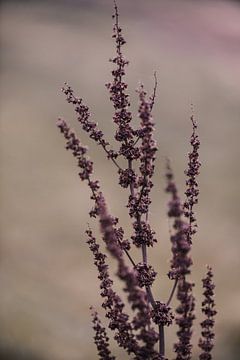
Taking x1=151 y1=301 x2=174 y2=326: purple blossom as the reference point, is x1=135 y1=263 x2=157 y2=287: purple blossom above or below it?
above

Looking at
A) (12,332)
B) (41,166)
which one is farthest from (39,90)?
(12,332)

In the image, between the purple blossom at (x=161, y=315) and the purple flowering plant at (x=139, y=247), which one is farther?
the purple blossom at (x=161, y=315)

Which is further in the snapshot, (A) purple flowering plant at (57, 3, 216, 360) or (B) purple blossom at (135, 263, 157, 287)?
(B) purple blossom at (135, 263, 157, 287)

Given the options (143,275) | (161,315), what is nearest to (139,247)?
(143,275)

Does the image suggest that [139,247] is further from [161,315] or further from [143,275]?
[161,315]

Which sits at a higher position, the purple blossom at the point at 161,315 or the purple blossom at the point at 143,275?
the purple blossom at the point at 143,275

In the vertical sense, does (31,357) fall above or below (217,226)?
below

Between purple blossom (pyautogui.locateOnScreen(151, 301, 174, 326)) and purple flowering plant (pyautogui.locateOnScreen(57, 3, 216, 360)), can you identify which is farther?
purple blossom (pyautogui.locateOnScreen(151, 301, 174, 326))

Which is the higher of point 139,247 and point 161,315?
point 139,247

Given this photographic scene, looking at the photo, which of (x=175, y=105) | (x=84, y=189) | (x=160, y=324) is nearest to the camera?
(x=160, y=324)

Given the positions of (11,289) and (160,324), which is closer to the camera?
(160,324)

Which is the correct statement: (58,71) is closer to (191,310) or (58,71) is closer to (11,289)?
(11,289)
